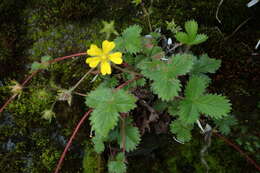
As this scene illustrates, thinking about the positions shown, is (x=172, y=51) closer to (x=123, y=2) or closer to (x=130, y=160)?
(x=123, y=2)

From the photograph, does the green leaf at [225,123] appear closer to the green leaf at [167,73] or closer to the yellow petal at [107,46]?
the green leaf at [167,73]

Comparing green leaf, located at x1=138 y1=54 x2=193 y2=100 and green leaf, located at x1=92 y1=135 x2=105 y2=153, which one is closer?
green leaf, located at x1=138 y1=54 x2=193 y2=100

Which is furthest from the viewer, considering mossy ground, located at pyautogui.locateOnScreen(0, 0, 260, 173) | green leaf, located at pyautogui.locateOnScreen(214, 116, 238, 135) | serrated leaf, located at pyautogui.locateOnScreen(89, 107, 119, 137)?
mossy ground, located at pyautogui.locateOnScreen(0, 0, 260, 173)

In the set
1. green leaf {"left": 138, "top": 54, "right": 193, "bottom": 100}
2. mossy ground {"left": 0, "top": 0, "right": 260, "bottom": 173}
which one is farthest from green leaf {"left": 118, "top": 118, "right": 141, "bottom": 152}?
mossy ground {"left": 0, "top": 0, "right": 260, "bottom": 173}

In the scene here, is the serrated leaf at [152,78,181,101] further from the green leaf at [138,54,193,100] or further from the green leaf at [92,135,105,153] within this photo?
the green leaf at [92,135,105,153]

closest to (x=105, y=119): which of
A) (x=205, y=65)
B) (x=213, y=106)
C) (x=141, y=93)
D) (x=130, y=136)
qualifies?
(x=130, y=136)

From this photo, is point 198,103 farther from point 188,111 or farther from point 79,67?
point 79,67
